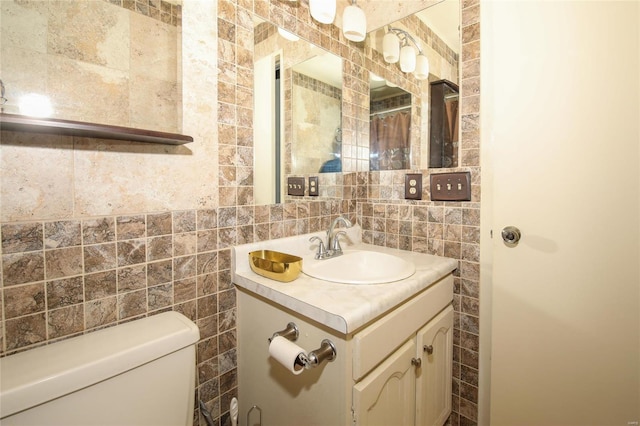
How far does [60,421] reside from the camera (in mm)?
591

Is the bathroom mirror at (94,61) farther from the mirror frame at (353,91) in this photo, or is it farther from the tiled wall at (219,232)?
the mirror frame at (353,91)

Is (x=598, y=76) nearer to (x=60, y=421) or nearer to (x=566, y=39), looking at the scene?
(x=566, y=39)

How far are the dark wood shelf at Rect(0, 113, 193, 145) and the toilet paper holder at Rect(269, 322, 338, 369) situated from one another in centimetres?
67

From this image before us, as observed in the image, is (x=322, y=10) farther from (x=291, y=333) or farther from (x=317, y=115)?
(x=291, y=333)

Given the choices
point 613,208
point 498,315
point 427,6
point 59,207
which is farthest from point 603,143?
point 59,207

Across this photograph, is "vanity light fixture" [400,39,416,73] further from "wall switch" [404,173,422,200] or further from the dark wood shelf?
the dark wood shelf

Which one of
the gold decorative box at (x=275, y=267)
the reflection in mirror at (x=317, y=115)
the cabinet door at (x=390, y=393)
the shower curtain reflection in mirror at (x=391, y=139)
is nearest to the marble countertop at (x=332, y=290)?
the gold decorative box at (x=275, y=267)

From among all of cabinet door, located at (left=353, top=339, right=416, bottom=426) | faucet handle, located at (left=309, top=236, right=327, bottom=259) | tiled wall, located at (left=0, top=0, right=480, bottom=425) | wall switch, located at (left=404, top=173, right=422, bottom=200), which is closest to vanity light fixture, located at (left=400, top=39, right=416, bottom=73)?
tiled wall, located at (left=0, top=0, right=480, bottom=425)

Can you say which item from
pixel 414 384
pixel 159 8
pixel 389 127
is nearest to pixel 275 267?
pixel 414 384

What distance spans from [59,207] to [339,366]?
859mm

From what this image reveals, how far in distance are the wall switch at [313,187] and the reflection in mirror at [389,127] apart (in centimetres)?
38

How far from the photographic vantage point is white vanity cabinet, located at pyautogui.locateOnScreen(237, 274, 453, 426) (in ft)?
2.47

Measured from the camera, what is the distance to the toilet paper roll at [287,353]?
70 centimetres

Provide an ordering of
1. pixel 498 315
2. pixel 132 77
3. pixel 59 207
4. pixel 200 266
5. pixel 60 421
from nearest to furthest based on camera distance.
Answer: pixel 60 421 → pixel 59 207 → pixel 132 77 → pixel 200 266 → pixel 498 315
